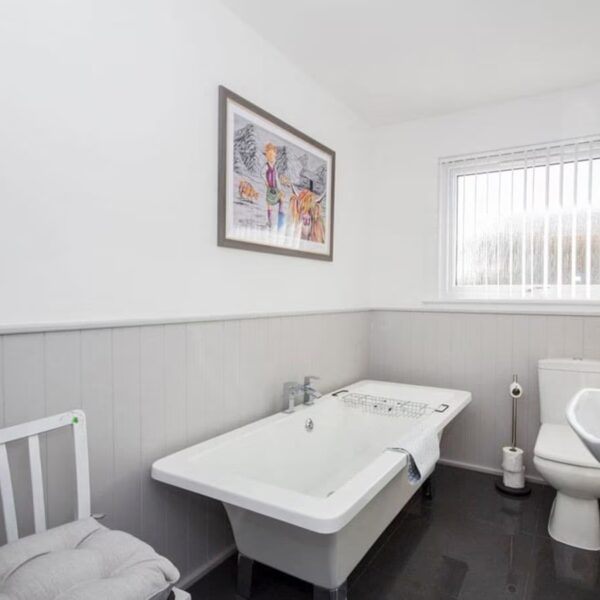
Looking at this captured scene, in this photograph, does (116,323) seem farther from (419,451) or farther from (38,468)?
(419,451)

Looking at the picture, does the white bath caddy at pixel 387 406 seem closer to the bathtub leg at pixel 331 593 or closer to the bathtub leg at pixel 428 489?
the bathtub leg at pixel 428 489

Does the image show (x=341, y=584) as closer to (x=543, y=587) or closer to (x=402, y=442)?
(x=402, y=442)

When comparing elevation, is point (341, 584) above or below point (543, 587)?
above

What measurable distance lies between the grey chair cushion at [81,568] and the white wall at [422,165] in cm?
254

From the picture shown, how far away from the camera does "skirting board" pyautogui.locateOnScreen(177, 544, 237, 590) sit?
71.3 inches

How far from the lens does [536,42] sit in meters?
2.24

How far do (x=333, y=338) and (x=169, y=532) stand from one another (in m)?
1.52

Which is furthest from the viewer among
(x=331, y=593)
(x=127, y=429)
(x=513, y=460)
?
(x=513, y=460)

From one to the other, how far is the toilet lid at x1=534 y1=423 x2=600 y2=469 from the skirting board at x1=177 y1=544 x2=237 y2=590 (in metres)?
1.51

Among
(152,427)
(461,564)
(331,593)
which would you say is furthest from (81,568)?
(461,564)

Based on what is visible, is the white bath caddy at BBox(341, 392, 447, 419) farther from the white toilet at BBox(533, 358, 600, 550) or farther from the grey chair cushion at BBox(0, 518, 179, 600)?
the grey chair cushion at BBox(0, 518, 179, 600)

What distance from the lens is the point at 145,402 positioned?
5.43ft

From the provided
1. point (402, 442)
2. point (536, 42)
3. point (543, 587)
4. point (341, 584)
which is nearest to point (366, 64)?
point (536, 42)

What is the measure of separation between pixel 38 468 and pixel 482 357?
2608 mm
